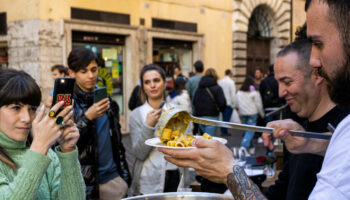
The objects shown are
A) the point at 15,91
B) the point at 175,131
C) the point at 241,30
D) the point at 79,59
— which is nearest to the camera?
the point at 15,91

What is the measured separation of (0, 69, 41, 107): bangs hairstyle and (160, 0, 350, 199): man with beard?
0.90 metres

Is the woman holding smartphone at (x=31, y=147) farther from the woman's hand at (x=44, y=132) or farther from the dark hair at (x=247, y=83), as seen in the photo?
the dark hair at (x=247, y=83)

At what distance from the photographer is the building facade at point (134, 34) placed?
8328mm

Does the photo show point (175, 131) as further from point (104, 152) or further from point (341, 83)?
point (104, 152)

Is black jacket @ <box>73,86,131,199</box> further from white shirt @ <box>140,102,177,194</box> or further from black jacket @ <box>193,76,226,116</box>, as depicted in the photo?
black jacket @ <box>193,76,226,116</box>

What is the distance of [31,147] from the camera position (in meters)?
1.54

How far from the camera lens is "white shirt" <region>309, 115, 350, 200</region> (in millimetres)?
888

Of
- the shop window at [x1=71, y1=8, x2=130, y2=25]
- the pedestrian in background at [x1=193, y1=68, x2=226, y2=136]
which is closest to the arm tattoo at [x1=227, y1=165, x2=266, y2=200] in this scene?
the pedestrian in background at [x1=193, y1=68, x2=226, y2=136]

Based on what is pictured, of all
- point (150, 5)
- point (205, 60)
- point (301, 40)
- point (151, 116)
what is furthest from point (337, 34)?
point (205, 60)

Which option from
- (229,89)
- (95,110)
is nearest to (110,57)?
(229,89)

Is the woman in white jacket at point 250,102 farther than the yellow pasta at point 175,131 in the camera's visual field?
Yes

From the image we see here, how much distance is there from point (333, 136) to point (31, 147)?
120 centimetres

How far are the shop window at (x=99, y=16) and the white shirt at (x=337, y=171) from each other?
8538 mm

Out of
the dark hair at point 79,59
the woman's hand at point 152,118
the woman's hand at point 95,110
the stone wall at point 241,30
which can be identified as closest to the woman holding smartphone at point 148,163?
the woman's hand at point 152,118
